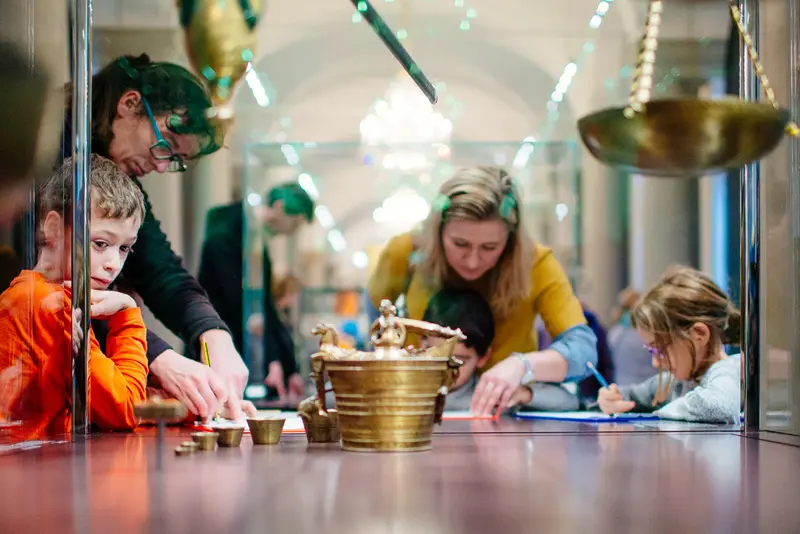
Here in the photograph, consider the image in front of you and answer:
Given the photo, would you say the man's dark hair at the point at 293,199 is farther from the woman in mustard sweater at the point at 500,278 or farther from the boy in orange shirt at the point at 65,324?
the boy in orange shirt at the point at 65,324

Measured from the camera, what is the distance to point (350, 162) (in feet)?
11.4

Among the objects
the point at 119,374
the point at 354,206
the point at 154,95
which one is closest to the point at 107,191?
the point at 154,95

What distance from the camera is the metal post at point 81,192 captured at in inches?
117

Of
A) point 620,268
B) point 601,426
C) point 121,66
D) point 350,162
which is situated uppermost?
point 121,66

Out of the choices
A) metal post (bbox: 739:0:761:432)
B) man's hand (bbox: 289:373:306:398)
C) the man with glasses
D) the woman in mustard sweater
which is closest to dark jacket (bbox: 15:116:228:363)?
the man with glasses

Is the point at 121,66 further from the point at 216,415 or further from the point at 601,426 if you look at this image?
the point at 601,426

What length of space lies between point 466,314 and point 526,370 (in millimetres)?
267

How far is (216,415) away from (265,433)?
70 centimetres

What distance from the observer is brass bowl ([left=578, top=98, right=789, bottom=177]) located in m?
1.71

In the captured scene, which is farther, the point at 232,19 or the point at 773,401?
the point at 232,19

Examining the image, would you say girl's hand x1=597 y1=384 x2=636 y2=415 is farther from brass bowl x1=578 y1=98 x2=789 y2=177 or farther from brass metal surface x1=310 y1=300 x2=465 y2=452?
brass bowl x1=578 y1=98 x2=789 y2=177

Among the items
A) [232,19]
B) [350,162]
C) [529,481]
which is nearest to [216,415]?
[350,162]

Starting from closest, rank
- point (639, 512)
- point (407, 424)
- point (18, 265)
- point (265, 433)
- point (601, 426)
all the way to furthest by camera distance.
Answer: point (639, 512)
point (407, 424)
point (265, 433)
point (18, 265)
point (601, 426)

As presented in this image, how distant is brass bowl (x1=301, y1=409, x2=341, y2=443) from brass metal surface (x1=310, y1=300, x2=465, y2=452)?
0.76 feet
